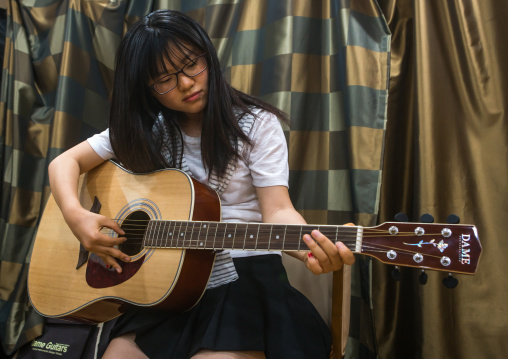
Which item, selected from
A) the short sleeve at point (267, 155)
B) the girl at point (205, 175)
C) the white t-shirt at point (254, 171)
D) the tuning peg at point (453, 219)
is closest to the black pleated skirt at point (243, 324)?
the girl at point (205, 175)

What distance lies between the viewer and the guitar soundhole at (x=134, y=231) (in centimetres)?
110

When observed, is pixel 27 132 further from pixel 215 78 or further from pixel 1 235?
pixel 215 78

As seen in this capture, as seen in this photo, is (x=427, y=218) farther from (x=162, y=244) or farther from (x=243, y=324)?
(x=162, y=244)

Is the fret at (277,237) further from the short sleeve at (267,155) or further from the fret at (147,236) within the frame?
the fret at (147,236)

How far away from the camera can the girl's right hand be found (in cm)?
109

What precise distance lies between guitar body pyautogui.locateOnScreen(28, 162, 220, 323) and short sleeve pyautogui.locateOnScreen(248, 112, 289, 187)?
0.47 ft

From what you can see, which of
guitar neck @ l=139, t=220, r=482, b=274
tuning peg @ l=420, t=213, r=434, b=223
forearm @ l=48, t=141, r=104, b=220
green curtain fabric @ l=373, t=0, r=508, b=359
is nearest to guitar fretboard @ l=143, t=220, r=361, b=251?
guitar neck @ l=139, t=220, r=482, b=274

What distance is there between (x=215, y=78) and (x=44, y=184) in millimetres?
1041

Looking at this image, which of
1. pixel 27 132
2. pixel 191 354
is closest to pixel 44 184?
pixel 27 132

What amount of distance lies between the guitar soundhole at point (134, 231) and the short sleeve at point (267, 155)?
1.07 feet

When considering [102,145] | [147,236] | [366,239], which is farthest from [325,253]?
[102,145]

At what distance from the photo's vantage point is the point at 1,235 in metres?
1.84

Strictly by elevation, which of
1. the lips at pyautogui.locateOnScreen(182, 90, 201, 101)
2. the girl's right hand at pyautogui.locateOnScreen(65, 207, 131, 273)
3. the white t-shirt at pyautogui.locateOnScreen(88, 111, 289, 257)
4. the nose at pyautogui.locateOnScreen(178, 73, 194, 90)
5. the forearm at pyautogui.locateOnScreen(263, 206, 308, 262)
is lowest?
the girl's right hand at pyautogui.locateOnScreen(65, 207, 131, 273)

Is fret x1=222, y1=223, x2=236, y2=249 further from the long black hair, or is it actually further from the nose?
the nose
